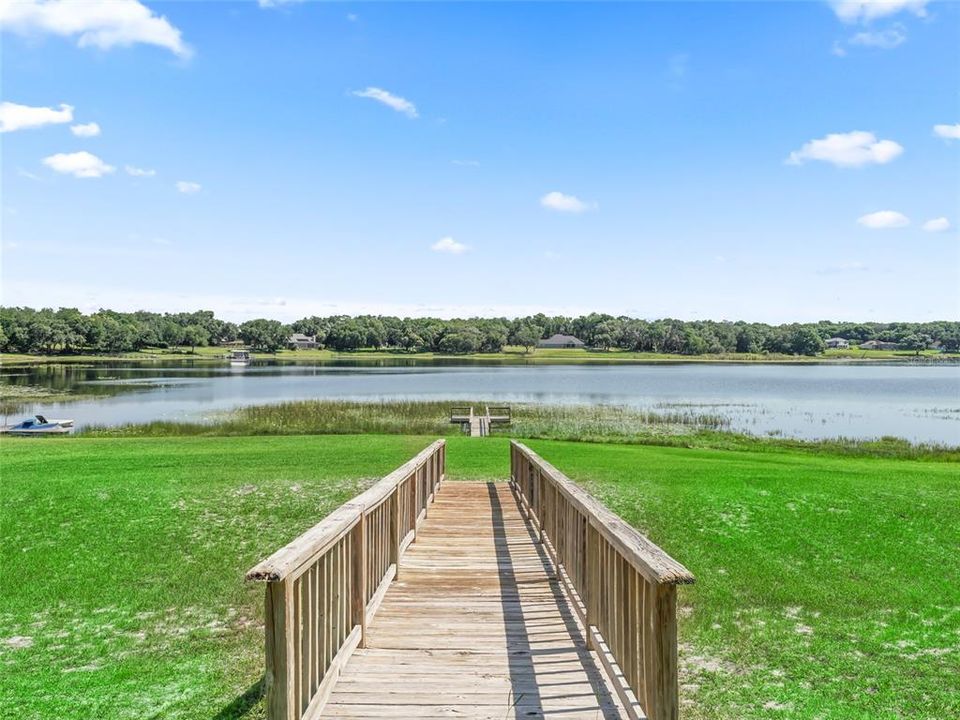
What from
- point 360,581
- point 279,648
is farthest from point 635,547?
point 360,581

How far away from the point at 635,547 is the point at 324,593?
6.54 ft

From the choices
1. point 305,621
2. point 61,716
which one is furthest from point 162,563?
point 305,621

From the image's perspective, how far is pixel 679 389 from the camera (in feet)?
175

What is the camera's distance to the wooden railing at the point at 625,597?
3.12 m

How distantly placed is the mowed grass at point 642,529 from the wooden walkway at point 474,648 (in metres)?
1.20

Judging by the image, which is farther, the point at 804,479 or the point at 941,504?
the point at 804,479

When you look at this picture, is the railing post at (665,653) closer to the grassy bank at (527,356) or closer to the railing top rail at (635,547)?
the railing top rail at (635,547)

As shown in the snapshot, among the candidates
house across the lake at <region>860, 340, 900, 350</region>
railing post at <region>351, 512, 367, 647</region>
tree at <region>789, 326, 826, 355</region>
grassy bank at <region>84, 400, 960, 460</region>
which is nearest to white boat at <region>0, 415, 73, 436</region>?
grassy bank at <region>84, 400, 960, 460</region>

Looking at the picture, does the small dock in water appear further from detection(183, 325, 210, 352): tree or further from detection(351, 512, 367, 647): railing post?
detection(183, 325, 210, 352): tree

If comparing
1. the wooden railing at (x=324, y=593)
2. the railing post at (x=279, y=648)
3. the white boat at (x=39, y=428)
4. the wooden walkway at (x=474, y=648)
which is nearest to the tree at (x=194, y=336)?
the white boat at (x=39, y=428)

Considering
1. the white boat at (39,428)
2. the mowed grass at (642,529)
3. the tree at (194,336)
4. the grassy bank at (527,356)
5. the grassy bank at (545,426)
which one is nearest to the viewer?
the mowed grass at (642,529)

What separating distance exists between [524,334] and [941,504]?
152306 millimetres

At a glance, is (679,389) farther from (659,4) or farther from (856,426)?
(659,4)

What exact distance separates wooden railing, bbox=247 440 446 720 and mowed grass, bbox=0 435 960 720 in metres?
1.23
